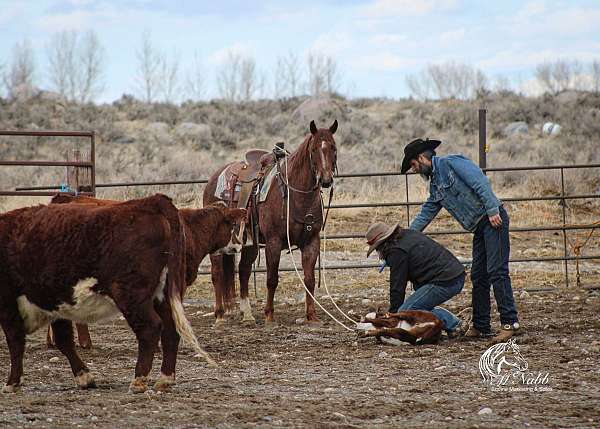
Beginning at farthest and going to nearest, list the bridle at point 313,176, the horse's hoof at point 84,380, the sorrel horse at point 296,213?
the sorrel horse at point 296,213, the bridle at point 313,176, the horse's hoof at point 84,380

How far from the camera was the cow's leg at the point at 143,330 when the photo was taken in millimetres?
5629

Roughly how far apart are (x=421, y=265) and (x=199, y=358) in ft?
6.83

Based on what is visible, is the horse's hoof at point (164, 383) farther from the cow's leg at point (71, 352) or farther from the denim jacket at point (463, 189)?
the denim jacket at point (463, 189)

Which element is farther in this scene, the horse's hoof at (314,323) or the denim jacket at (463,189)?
the horse's hoof at (314,323)

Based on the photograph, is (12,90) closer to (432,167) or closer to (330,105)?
(330,105)

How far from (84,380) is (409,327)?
110 inches

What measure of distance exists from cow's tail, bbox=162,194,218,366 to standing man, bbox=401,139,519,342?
8.49ft

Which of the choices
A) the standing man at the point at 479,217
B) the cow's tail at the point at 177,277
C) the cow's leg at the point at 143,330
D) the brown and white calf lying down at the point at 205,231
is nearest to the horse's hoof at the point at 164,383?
the cow's leg at the point at 143,330

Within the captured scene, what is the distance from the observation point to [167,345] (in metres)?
5.97

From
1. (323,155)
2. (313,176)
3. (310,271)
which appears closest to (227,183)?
(313,176)

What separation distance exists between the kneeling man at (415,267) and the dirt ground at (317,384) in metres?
0.43

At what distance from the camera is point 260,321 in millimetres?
10070

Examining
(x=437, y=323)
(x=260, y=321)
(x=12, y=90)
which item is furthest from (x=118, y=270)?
(x=12, y=90)

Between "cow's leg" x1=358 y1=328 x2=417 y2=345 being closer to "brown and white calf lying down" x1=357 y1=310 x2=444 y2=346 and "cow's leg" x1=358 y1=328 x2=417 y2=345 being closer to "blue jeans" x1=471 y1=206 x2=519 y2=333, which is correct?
"brown and white calf lying down" x1=357 y1=310 x2=444 y2=346
